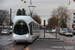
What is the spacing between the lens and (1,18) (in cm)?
6325

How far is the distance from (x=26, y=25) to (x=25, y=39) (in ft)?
5.41

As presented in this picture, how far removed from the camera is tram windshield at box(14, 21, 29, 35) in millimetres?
17741

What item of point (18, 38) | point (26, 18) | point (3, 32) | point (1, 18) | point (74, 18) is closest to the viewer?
point (18, 38)

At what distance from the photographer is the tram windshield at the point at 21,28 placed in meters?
17.7

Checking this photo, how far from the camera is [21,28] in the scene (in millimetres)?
18031

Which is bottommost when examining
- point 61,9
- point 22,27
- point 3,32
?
point 3,32

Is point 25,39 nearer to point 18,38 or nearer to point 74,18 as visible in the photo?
point 18,38

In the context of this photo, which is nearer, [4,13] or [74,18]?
[4,13]

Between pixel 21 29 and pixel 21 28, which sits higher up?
pixel 21 28

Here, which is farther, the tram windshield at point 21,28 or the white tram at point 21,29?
the tram windshield at point 21,28

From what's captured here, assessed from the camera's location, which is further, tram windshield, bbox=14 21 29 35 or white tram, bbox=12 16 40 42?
tram windshield, bbox=14 21 29 35

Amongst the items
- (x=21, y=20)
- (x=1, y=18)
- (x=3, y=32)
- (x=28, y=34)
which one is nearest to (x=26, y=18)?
(x=21, y=20)

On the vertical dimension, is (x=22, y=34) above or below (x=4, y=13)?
below

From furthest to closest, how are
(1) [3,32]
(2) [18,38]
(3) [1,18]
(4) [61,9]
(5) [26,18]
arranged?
(4) [61,9] → (3) [1,18] → (1) [3,32] → (5) [26,18] → (2) [18,38]
